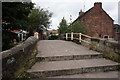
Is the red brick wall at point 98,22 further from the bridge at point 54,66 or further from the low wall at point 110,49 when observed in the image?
the bridge at point 54,66

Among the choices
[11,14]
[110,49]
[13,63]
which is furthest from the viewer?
[11,14]

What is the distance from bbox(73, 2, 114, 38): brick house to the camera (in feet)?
72.1

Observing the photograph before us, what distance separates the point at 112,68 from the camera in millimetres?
2961

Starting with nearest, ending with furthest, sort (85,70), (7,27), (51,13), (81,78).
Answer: (81,78)
(85,70)
(7,27)
(51,13)

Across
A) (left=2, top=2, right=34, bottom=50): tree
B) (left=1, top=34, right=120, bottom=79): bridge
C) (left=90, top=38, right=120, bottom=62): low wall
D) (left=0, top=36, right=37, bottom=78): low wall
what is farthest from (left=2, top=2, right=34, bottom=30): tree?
(left=90, top=38, right=120, bottom=62): low wall

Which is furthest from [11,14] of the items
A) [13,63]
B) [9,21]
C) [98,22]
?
[98,22]

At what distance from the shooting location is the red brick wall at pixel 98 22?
22.0m

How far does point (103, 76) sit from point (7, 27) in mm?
7262

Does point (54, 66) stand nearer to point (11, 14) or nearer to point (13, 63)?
point (13, 63)

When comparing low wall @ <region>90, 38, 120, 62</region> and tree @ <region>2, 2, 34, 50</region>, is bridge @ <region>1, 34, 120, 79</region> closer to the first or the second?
low wall @ <region>90, 38, 120, 62</region>

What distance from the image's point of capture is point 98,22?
22453 millimetres

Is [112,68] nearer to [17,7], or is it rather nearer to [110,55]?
[110,55]

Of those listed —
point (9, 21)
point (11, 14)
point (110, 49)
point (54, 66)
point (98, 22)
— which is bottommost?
point (54, 66)

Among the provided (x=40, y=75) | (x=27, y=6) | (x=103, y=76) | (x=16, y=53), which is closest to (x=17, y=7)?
(x=27, y=6)
